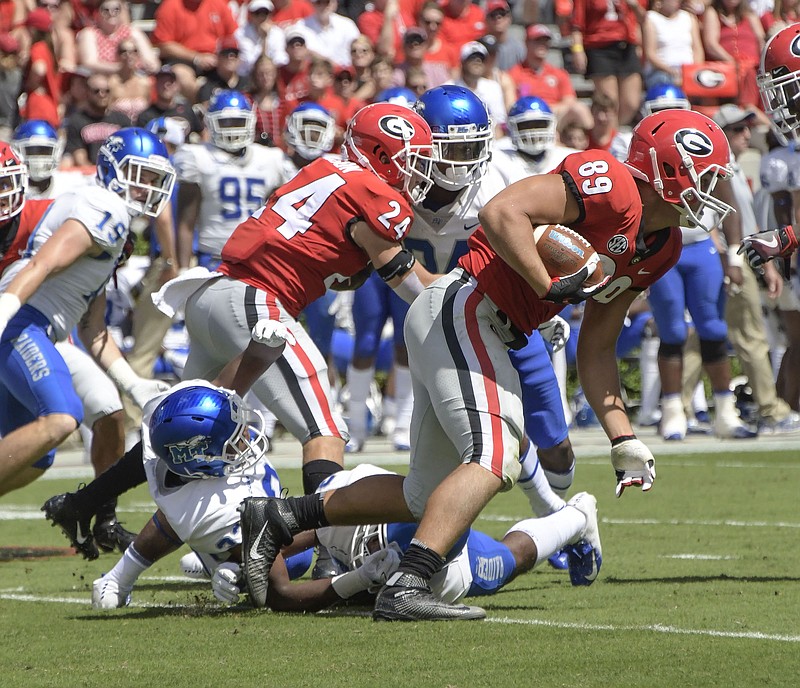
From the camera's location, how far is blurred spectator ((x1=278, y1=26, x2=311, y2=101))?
11703 millimetres

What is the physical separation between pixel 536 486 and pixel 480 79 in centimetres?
712

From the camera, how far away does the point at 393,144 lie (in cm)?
521

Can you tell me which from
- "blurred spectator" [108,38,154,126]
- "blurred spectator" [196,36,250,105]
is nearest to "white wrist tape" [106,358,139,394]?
"blurred spectator" [196,36,250,105]

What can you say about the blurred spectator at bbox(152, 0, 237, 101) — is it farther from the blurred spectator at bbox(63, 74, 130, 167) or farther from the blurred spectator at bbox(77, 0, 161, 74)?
the blurred spectator at bbox(63, 74, 130, 167)

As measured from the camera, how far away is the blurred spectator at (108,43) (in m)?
12.3


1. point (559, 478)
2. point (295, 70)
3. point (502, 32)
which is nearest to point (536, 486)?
point (559, 478)

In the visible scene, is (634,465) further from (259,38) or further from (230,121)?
(259,38)

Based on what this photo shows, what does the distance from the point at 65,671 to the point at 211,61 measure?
9.44 metres

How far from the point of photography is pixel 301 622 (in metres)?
4.21

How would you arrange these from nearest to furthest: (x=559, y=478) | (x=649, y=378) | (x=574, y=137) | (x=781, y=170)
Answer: (x=559, y=478) → (x=781, y=170) → (x=574, y=137) → (x=649, y=378)

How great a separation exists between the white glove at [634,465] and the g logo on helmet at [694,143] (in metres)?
0.89

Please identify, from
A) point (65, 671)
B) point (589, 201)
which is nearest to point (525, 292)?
point (589, 201)

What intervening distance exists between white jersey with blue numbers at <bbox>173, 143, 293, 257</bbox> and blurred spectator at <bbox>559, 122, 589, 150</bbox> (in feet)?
7.28

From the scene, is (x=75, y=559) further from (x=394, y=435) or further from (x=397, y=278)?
(x=394, y=435)
